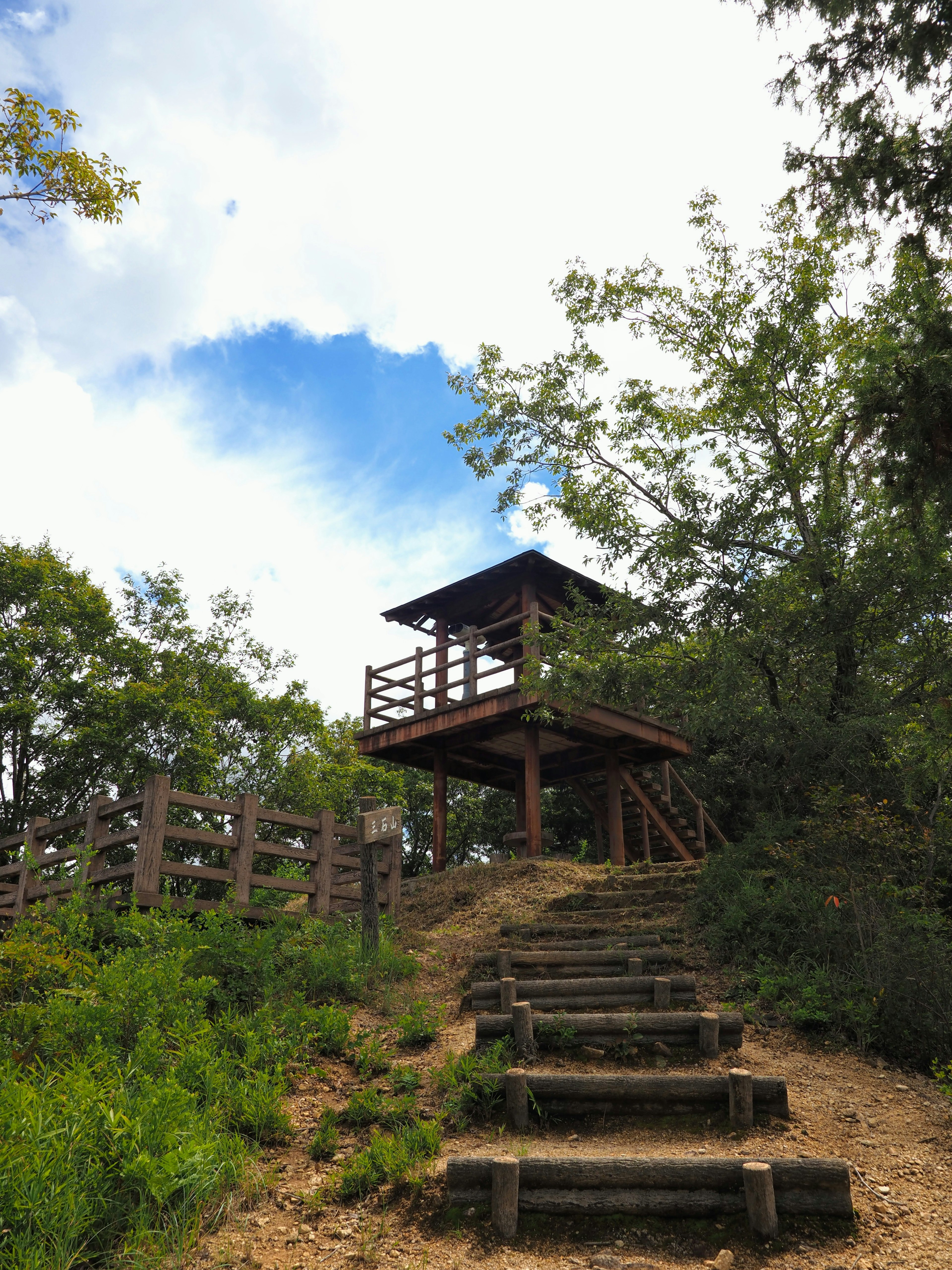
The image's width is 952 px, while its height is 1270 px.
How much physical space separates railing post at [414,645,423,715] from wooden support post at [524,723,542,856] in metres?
2.43

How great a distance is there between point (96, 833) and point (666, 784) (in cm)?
1343

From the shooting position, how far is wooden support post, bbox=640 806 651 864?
62.4ft

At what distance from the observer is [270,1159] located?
502 cm

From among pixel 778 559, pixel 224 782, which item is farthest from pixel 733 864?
pixel 224 782

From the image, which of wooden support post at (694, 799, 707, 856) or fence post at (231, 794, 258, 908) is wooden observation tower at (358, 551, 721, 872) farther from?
fence post at (231, 794, 258, 908)

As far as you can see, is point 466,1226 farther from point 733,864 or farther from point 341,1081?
point 733,864

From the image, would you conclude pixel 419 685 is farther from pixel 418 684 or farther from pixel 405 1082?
pixel 405 1082

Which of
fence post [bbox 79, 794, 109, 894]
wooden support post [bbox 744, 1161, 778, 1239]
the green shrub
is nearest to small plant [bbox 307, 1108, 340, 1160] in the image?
the green shrub

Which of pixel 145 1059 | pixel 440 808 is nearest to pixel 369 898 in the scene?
pixel 145 1059

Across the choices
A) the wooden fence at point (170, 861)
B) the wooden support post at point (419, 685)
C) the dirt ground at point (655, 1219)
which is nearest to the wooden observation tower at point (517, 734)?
the wooden support post at point (419, 685)

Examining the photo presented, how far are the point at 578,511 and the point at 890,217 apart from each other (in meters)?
7.81

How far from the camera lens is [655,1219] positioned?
444cm

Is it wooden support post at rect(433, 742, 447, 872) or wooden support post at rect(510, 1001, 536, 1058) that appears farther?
wooden support post at rect(433, 742, 447, 872)

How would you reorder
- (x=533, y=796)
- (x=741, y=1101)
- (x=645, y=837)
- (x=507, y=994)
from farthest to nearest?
(x=645, y=837), (x=533, y=796), (x=507, y=994), (x=741, y=1101)
